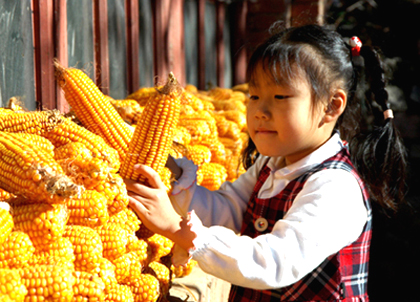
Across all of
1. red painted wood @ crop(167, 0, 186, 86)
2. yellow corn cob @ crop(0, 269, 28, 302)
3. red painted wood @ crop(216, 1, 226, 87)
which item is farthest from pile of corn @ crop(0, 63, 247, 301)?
red painted wood @ crop(216, 1, 226, 87)

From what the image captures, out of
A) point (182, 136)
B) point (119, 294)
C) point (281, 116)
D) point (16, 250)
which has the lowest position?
point (119, 294)

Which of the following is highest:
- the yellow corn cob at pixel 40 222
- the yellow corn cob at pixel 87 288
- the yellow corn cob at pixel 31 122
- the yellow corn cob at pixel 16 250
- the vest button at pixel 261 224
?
the yellow corn cob at pixel 31 122

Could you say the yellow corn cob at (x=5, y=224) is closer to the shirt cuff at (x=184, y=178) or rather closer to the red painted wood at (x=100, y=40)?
the shirt cuff at (x=184, y=178)

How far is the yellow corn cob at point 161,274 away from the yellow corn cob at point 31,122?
22.8 inches

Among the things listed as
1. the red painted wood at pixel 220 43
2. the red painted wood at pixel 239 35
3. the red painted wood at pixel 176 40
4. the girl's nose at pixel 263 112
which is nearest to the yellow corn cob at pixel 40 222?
the girl's nose at pixel 263 112

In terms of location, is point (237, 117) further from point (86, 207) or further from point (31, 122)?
point (86, 207)

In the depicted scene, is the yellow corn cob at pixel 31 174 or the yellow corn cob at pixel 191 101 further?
the yellow corn cob at pixel 191 101

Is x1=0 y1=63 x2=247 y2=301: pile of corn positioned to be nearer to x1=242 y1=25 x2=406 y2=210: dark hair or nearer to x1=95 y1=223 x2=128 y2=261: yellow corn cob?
x1=95 y1=223 x2=128 y2=261: yellow corn cob

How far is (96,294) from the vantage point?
1.00 meters

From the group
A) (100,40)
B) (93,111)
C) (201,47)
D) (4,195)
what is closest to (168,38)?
(201,47)

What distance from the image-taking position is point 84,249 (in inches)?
42.8

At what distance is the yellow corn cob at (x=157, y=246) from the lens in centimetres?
146

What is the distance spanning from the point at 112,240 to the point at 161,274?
0.31 meters

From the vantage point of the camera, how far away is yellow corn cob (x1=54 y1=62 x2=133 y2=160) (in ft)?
5.16
